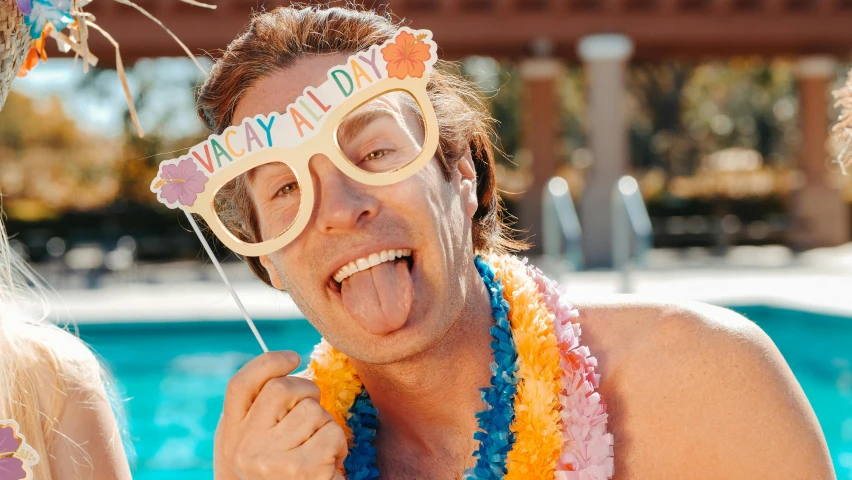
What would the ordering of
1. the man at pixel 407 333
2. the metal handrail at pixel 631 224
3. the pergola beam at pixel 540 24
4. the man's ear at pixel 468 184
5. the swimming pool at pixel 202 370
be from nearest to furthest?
the man at pixel 407 333 < the man's ear at pixel 468 184 < the swimming pool at pixel 202 370 < the metal handrail at pixel 631 224 < the pergola beam at pixel 540 24

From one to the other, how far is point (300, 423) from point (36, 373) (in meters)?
0.72

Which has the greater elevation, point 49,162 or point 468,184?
point 468,184

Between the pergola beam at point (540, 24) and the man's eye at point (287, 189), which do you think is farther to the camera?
the pergola beam at point (540, 24)

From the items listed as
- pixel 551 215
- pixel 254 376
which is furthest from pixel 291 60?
pixel 551 215

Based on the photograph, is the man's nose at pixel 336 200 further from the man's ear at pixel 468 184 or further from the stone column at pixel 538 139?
the stone column at pixel 538 139

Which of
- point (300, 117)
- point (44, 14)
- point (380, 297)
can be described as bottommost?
point (380, 297)

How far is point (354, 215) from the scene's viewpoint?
169cm

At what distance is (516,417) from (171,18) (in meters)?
11.0

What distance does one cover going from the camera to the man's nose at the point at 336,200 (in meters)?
1.69

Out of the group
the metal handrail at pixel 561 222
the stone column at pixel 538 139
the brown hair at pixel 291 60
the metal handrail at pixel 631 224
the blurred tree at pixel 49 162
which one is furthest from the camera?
the blurred tree at pixel 49 162

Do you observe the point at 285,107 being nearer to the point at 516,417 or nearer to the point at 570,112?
the point at 516,417

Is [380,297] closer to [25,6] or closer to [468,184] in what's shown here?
[468,184]

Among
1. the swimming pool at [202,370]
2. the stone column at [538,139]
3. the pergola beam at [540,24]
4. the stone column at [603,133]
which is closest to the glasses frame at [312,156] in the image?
the swimming pool at [202,370]

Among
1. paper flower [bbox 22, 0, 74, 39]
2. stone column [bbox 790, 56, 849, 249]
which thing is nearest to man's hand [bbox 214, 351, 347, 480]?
paper flower [bbox 22, 0, 74, 39]
